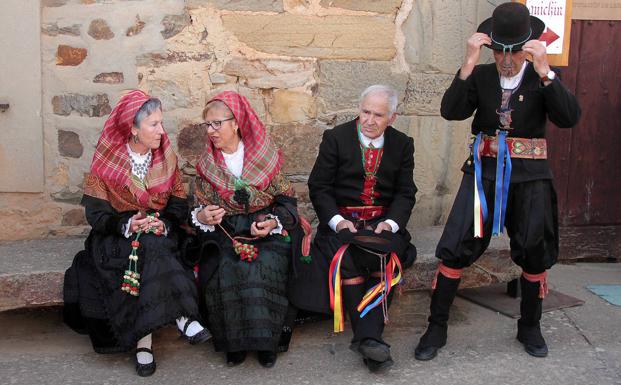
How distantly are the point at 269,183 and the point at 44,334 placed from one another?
1353 mm

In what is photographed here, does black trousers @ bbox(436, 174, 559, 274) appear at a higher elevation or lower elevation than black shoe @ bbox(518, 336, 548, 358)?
higher

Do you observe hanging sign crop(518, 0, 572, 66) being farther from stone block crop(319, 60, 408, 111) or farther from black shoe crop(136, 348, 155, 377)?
black shoe crop(136, 348, 155, 377)

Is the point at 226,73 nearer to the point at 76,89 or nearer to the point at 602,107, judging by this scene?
the point at 76,89

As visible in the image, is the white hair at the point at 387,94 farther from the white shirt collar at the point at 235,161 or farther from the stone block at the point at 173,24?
the stone block at the point at 173,24

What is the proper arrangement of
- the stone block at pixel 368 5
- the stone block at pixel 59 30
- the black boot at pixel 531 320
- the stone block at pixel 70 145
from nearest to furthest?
the black boot at pixel 531 320 < the stone block at pixel 59 30 < the stone block at pixel 70 145 < the stone block at pixel 368 5

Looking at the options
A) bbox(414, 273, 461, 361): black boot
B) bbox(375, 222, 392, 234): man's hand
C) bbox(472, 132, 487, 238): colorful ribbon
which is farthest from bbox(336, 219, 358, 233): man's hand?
bbox(472, 132, 487, 238): colorful ribbon

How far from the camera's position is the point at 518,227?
3324 mm

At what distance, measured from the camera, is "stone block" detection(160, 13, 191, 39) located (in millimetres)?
3949

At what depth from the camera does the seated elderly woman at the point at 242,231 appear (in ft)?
10.7

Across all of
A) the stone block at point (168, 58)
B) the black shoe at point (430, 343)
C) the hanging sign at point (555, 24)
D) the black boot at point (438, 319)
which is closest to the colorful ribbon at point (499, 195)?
the black boot at point (438, 319)

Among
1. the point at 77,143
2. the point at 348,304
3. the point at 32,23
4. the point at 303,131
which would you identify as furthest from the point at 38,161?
the point at 348,304

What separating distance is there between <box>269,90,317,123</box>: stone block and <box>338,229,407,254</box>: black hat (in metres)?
0.98

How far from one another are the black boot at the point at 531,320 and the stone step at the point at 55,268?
383mm

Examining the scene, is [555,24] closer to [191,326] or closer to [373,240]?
[373,240]
